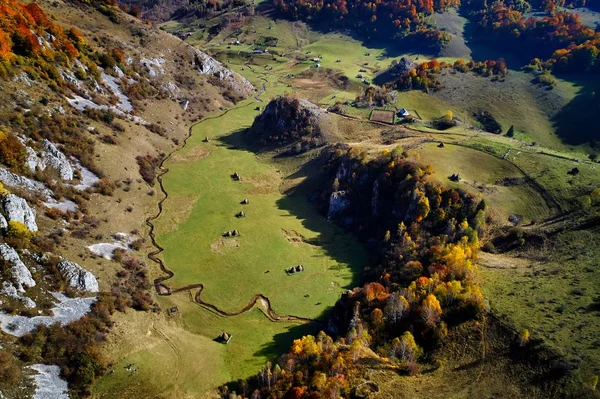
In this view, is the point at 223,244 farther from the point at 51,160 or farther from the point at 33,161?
the point at 33,161

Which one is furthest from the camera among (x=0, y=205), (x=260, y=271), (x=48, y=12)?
(x=48, y=12)

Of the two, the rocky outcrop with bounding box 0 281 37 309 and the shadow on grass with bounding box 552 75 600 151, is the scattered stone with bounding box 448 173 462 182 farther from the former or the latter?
the rocky outcrop with bounding box 0 281 37 309

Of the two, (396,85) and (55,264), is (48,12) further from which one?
(396,85)

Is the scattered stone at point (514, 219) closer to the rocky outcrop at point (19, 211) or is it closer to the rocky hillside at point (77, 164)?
the rocky hillside at point (77, 164)

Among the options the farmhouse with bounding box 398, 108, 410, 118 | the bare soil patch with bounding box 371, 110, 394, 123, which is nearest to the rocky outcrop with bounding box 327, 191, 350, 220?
the bare soil patch with bounding box 371, 110, 394, 123

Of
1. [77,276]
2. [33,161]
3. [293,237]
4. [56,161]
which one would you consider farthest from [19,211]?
[293,237]

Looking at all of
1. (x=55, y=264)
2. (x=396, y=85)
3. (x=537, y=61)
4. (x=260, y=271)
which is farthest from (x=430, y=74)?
(x=55, y=264)
